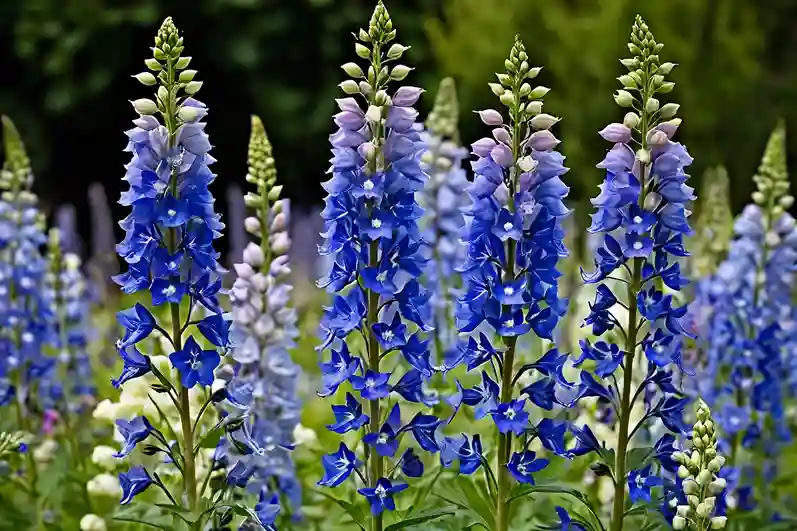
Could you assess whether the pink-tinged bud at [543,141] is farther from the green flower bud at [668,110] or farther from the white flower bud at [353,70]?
the white flower bud at [353,70]

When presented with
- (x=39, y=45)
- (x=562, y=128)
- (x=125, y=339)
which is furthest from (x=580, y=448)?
(x=39, y=45)

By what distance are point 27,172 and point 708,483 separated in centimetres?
364

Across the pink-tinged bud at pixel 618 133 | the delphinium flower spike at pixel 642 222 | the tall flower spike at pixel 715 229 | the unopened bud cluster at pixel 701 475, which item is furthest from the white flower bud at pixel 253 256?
the tall flower spike at pixel 715 229

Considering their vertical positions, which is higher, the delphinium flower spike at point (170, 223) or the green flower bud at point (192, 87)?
the green flower bud at point (192, 87)

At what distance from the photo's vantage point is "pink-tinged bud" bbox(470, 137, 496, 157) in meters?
3.42

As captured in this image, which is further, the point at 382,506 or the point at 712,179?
the point at 712,179

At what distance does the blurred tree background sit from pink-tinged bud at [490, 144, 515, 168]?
20.7 feet

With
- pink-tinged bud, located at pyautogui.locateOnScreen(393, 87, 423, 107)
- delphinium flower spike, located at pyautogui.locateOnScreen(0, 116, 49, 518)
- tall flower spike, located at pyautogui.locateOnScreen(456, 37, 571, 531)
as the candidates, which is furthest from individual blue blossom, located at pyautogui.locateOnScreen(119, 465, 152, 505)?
delphinium flower spike, located at pyautogui.locateOnScreen(0, 116, 49, 518)

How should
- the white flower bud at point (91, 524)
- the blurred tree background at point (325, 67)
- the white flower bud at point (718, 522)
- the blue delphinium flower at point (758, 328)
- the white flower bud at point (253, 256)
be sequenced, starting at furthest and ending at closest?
the blurred tree background at point (325, 67) < the blue delphinium flower at point (758, 328) < the white flower bud at point (91, 524) < the white flower bud at point (253, 256) < the white flower bud at point (718, 522)

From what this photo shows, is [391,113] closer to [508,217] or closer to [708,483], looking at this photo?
[508,217]

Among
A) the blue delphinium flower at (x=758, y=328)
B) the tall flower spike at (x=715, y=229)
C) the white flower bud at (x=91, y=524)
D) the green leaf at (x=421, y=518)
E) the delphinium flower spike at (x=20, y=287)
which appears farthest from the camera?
the tall flower spike at (x=715, y=229)

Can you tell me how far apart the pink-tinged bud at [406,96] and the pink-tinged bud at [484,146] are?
26cm

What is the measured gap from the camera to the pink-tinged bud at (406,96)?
344 cm

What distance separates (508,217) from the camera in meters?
3.38
